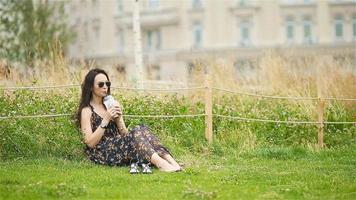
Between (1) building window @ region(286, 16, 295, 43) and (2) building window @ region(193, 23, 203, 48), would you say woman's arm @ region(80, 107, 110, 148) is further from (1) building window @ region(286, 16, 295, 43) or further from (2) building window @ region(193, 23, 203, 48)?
(2) building window @ region(193, 23, 203, 48)

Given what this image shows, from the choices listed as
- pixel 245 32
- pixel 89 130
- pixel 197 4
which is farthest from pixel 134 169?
pixel 197 4

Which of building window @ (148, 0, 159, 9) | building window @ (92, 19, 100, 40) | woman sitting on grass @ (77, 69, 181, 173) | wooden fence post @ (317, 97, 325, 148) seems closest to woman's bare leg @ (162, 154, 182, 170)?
woman sitting on grass @ (77, 69, 181, 173)

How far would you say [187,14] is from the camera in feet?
144

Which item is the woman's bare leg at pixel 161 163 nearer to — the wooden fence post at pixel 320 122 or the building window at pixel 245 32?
the wooden fence post at pixel 320 122

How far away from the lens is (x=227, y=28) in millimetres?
43031

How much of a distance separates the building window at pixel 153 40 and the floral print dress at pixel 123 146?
35.4 meters

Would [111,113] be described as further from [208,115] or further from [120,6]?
[120,6]

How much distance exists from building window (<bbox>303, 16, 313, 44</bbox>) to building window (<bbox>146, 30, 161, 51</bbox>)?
26.9 ft


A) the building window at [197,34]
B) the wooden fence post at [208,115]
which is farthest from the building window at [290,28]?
the wooden fence post at [208,115]

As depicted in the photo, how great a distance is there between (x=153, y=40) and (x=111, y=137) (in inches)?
1408

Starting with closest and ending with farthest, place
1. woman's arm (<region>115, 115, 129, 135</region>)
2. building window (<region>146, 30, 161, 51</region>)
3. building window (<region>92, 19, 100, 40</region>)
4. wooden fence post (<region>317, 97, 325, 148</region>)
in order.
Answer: woman's arm (<region>115, 115, 129, 135</region>) → wooden fence post (<region>317, 97, 325, 148</region>) → building window (<region>146, 30, 161, 51</region>) → building window (<region>92, 19, 100, 40</region>)

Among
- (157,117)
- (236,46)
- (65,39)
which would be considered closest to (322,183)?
(157,117)

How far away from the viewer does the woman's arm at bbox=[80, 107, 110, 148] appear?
30.2ft

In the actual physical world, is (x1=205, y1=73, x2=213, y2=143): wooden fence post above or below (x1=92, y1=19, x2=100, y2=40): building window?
below
